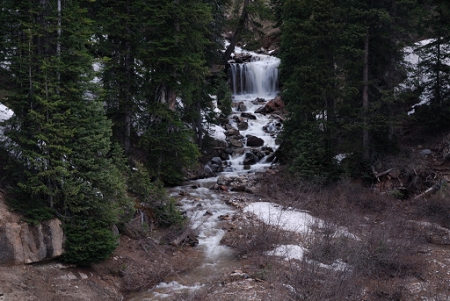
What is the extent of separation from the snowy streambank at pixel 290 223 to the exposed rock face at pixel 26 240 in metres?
5.11

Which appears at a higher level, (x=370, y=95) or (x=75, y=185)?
(x=370, y=95)

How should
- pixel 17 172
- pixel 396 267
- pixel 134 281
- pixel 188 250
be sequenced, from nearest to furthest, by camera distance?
pixel 17 172 < pixel 134 281 < pixel 396 267 < pixel 188 250

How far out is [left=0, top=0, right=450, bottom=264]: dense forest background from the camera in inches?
325

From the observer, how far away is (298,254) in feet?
33.9

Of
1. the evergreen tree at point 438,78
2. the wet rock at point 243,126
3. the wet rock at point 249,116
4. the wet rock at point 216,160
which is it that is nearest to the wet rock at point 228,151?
the wet rock at point 216,160

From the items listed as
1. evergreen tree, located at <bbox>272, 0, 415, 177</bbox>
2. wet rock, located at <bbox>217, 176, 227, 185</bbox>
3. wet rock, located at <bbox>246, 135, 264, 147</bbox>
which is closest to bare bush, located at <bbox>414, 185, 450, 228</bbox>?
evergreen tree, located at <bbox>272, 0, 415, 177</bbox>

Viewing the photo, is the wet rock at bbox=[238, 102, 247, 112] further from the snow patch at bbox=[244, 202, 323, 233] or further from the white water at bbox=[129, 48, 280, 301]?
the snow patch at bbox=[244, 202, 323, 233]

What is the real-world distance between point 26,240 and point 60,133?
224cm

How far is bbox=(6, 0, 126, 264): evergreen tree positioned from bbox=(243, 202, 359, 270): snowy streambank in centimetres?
454

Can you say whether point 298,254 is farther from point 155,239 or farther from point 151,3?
point 151,3

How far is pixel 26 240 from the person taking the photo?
301 inches

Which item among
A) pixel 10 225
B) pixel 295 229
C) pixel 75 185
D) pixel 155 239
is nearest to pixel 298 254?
pixel 295 229

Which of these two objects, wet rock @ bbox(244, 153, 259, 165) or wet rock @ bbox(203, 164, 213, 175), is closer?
wet rock @ bbox(203, 164, 213, 175)

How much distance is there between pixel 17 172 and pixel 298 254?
7062 mm
